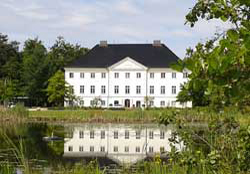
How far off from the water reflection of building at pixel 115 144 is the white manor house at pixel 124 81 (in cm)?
2971

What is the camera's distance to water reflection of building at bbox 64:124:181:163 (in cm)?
1678

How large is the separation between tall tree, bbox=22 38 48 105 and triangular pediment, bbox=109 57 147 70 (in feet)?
27.3

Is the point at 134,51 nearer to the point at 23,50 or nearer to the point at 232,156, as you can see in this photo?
the point at 23,50

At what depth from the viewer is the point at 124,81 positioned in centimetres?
5672

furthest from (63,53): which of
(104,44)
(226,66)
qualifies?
(226,66)

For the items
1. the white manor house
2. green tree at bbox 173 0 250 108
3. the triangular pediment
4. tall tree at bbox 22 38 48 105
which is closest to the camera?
green tree at bbox 173 0 250 108

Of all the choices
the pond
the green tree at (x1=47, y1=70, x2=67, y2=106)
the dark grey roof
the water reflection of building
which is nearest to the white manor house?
the dark grey roof

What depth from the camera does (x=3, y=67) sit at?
56.8m

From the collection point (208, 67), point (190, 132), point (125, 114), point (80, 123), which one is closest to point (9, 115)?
point (80, 123)

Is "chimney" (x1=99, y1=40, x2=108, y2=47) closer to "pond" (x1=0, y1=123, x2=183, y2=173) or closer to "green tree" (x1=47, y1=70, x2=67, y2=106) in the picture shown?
"green tree" (x1=47, y1=70, x2=67, y2=106)

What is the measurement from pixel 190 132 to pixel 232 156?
40 centimetres

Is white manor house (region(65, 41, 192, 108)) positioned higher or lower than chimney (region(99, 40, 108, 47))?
lower

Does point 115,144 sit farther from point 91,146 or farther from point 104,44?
point 104,44

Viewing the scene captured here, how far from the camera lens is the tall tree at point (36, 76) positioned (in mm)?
52406
